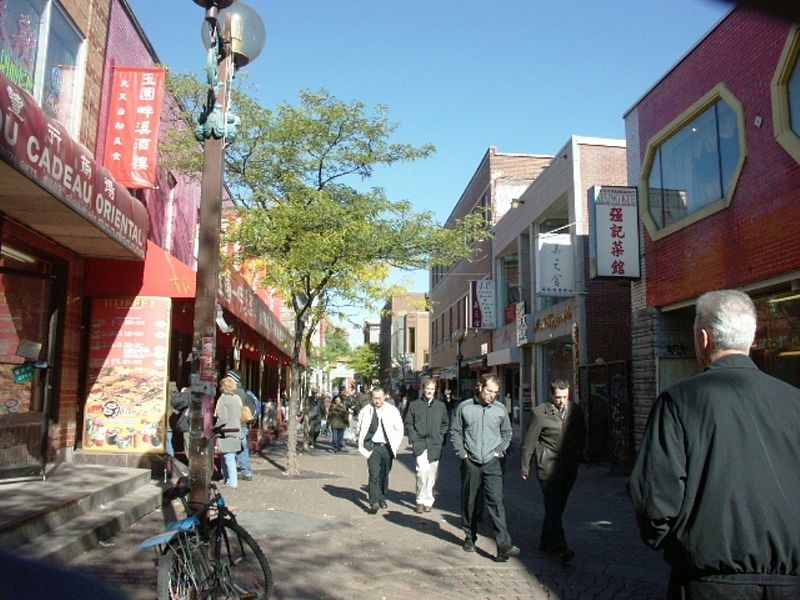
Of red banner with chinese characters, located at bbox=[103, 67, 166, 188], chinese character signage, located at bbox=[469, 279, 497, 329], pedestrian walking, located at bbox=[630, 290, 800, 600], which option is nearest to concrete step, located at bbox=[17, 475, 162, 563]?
red banner with chinese characters, located at bbox=[103, 67, 166, 188]

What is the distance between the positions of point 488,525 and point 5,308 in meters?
6.38

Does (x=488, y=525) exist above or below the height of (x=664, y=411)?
below

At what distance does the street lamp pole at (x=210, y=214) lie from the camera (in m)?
5.53

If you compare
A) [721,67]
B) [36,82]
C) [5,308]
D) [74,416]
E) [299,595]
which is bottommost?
[299,595]

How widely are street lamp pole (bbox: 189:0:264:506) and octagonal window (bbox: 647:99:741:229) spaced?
7393 millimetres

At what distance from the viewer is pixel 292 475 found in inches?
485

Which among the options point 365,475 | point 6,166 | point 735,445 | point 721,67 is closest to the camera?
point 735,445

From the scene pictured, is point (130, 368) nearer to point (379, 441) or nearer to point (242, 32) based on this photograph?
point (379, 441)

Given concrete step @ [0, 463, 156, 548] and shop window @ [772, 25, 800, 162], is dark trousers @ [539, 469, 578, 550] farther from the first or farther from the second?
shop window @ [772, 25, 800, 162]

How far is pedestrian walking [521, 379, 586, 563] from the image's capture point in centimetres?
679

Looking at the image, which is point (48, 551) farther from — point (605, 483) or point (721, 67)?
point (721, 67)

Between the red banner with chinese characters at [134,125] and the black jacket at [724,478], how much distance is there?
919 centimetres

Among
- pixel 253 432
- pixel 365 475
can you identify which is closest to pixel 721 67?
pixel 365 475

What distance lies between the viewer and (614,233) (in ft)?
43.6
